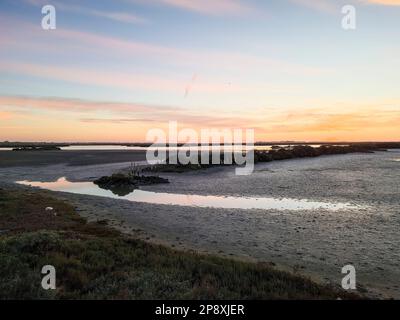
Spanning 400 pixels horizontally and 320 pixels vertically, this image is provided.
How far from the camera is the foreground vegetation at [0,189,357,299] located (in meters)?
9.61

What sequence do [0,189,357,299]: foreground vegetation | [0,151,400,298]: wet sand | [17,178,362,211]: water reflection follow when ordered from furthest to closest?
[17,178,362,211]: water reflection, [0,151,400,298]: wet sand, [0,189,357,299]: foreground vegetation

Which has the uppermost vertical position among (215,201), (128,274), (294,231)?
(128,274)

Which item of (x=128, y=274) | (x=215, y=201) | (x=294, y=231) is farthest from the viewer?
(x=215, y=201)

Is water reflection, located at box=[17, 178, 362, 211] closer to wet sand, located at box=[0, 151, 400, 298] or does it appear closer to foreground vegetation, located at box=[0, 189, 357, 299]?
wet sand, located at box=[0, 151, 400, 298]

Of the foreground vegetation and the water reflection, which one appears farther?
the water reflection

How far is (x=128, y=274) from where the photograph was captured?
11.0 m

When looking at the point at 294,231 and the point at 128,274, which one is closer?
the point at 128,274

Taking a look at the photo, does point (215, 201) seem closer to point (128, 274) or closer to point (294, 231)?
point (294, 231)

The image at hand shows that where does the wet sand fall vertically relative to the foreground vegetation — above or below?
below

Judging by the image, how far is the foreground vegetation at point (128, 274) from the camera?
31.5ft

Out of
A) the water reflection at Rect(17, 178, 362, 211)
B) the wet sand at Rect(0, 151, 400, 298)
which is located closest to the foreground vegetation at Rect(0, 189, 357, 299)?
the wet sand at Rect(0, 151, 400, 298)

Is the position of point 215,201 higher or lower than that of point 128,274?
lower

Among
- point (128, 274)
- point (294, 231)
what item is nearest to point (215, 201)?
point (294, 231)
